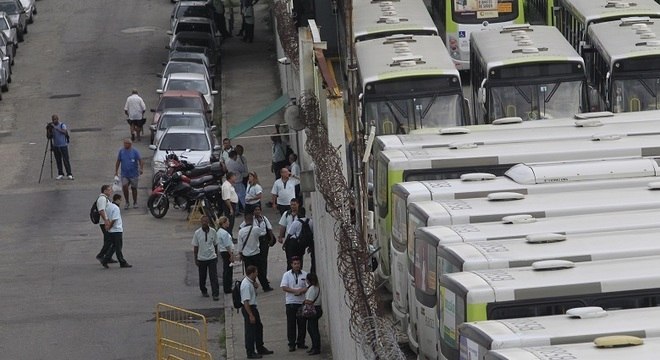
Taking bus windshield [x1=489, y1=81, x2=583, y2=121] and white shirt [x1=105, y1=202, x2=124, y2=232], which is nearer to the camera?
bus windshield [x1=489, y1=81, x2=583, y2=121]

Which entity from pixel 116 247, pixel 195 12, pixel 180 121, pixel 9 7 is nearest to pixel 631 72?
pixel 116 247

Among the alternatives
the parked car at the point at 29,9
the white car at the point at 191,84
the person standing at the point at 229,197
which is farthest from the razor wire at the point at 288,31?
the parked car at the point at 29,9

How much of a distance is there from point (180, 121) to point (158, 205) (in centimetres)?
574

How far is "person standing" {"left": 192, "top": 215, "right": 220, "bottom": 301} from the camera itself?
28094 mm

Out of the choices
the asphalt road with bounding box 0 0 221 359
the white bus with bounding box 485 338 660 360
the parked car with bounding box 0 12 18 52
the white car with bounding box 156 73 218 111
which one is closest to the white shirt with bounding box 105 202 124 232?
the asphalt road with bounding box 0 0 221 359

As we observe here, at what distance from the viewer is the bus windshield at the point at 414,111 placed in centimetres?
2839

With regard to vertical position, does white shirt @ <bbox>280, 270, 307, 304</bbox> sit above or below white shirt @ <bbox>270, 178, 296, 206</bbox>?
above

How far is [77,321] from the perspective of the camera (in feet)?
91.1

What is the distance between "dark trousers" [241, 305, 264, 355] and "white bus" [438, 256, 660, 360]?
869 centimetres

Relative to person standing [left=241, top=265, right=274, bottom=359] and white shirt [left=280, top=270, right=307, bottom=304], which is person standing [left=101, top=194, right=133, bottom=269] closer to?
person standing [left=241, top=265, right=274, bottom=359]

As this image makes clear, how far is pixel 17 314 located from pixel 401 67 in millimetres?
7386

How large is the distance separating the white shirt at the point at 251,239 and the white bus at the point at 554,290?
11.3 meters

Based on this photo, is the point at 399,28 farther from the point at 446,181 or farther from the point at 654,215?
the point at 654,215

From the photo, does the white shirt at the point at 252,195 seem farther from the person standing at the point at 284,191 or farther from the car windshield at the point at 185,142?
the car windshield at the point at 185,142
